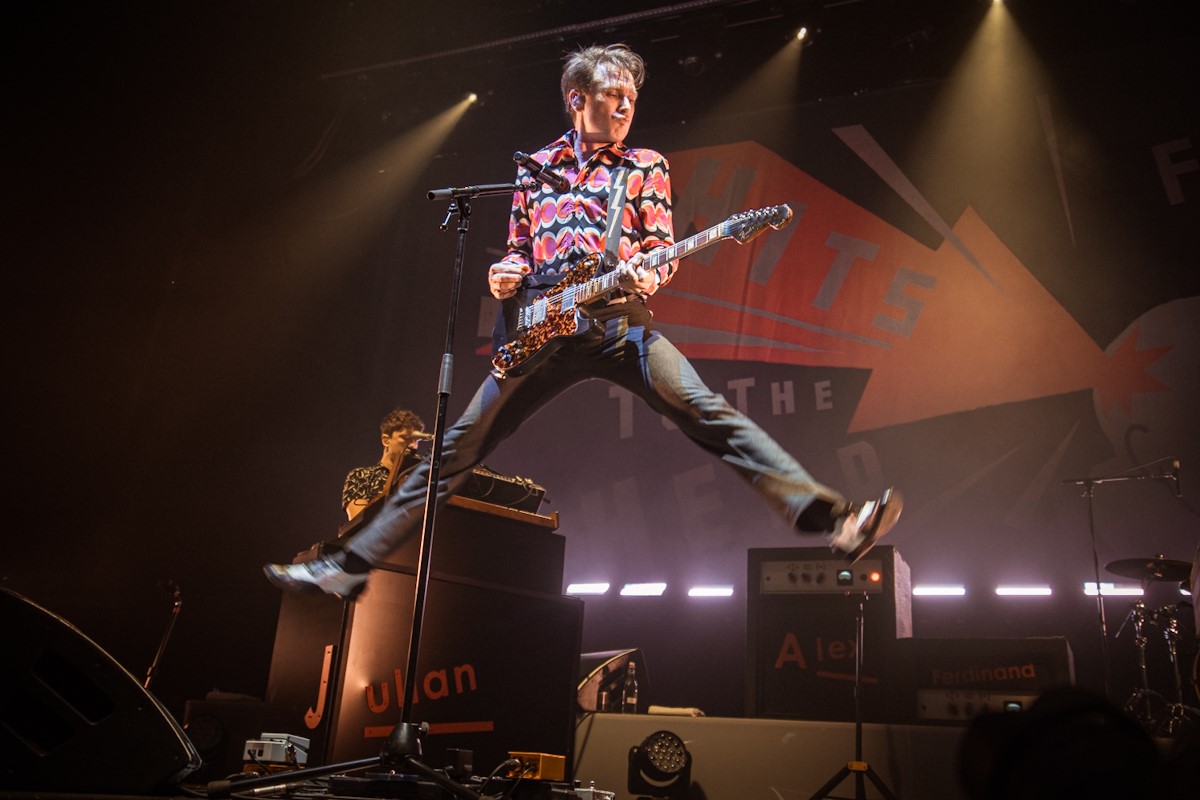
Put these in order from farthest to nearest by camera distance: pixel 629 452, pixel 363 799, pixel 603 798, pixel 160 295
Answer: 1. pixel 629 452
2. pixel 160 295
3. pixel 603 798
4. pixel 363 799

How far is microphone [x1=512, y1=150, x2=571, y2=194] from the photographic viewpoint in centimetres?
339

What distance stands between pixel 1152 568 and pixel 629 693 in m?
3.03

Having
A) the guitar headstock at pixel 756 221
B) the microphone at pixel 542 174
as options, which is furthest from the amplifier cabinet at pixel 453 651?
the guitar headstock at pixel 756 221

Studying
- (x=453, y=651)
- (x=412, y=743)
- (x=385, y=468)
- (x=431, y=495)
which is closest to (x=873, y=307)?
(x=385, y=468)

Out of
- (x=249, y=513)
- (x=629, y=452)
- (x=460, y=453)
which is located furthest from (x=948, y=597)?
(x=249, y=513)

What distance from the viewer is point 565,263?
386 centimetres

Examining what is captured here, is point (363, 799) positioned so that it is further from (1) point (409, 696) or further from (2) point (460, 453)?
(2) point (460, 453)

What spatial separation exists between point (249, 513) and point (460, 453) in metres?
3.43

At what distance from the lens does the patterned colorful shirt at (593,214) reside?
3.82 meters

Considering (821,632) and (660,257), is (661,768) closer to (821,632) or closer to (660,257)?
(821,632)

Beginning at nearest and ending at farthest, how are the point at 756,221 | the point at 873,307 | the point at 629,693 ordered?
the point at 756,221
the point at 629,693
the point at 873,307

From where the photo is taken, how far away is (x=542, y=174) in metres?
3.42

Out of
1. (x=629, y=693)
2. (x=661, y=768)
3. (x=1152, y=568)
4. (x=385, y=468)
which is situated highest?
(x=385, y=468)

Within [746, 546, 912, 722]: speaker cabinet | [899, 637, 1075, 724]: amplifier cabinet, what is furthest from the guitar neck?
[899, 637, 1075, 724]: amplifier cabinet
